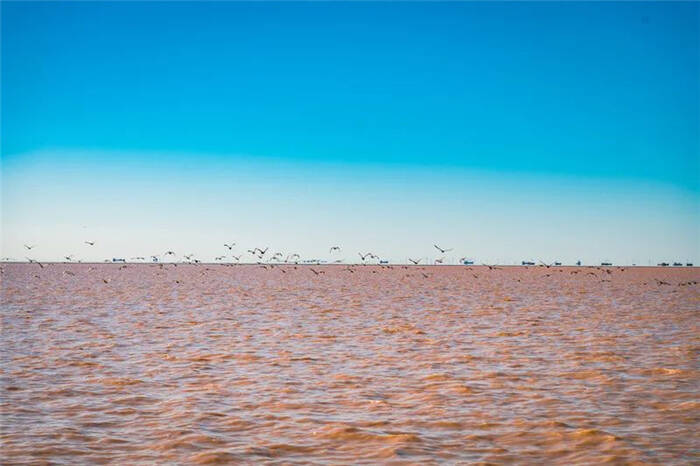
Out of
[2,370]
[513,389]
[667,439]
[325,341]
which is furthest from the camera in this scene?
[325,341]

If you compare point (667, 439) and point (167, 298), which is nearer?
point (667, 439)

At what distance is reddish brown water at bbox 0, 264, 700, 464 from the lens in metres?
9.59

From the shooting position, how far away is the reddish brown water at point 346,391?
9594mm

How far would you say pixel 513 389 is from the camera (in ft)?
45.6

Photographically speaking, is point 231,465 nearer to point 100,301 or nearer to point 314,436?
point 314,436

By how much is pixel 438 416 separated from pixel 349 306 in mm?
25117

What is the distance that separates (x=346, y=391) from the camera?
13.6 m

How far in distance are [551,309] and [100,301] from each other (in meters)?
28.2

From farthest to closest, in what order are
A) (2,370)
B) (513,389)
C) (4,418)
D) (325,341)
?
(325,341) < (2,370) < (513,389) < (4,418)

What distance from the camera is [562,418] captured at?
11406 millimetres

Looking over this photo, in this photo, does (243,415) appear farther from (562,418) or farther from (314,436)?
(562,418)

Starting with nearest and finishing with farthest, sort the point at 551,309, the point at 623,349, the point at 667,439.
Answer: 1. the point at 667,439
2. the point at 623,349
3. the point at 551,309

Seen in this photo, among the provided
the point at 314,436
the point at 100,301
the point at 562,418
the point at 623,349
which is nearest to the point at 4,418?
the point at 314,436

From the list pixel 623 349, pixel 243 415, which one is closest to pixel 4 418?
pixel 243 415
